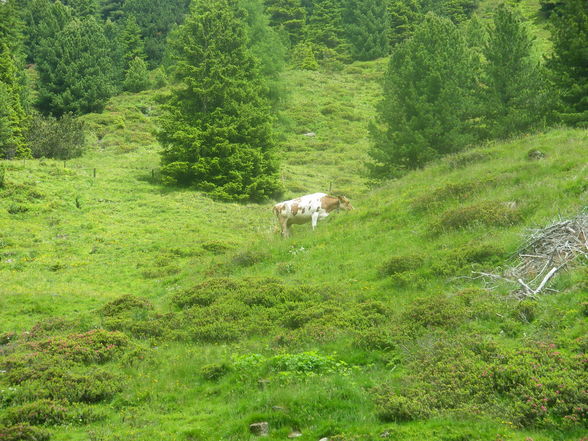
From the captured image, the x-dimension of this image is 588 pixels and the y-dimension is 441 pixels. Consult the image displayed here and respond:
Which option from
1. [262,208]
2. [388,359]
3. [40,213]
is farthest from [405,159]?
[388,359]

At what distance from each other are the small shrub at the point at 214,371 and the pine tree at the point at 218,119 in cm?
2642

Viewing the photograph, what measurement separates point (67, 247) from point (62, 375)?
14.6m

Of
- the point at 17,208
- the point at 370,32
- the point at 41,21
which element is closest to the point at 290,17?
the point at 370,32

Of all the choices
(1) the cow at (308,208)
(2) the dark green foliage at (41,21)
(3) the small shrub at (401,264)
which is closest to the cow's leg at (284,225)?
(1) the cow at (308,208)

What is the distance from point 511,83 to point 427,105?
4.45m

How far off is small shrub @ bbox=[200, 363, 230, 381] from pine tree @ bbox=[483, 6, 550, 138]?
926 inches

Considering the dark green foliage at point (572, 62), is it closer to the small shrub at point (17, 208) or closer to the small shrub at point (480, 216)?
the small shrub at point (480, 216)

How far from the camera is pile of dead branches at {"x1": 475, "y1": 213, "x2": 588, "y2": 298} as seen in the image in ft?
39.1

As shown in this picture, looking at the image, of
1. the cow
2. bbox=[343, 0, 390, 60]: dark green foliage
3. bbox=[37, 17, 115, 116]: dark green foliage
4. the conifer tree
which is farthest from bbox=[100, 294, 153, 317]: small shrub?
bbox=[343, 0, 390, 60]: dark green foliage

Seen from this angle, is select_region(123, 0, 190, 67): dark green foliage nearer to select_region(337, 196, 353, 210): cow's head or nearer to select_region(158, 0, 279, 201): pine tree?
select_region(158, 0, 279, 201): pine tree

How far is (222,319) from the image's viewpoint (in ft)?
46.0

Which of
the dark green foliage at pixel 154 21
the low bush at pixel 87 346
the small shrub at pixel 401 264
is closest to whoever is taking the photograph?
the low bush at pixel 87 346

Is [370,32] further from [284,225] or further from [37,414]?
[37,414]

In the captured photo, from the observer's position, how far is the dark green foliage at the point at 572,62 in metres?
29.0
